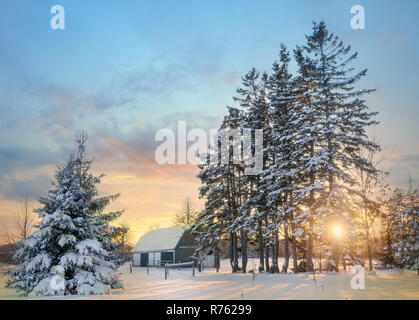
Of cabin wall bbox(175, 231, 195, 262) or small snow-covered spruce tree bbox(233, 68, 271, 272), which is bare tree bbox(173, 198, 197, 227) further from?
small snow-covered spruce tree bbox(233, 68, 271, 272)

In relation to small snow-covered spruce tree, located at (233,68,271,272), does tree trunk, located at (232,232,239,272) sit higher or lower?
lower

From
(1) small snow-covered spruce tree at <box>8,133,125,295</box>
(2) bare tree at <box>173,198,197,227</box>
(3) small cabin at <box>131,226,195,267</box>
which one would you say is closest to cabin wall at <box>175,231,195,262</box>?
(3) small cabin at <box>131,226,195,267</box>

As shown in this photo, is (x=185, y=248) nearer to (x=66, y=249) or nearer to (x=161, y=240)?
(x=161, y=240)

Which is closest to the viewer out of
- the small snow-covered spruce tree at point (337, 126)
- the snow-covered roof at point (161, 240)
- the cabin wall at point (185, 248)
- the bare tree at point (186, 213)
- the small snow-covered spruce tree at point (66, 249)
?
the small snow-covered spruce tree at point (66, 249)

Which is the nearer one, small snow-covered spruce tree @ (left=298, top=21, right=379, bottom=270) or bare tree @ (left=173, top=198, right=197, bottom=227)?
small snow-covered spruce tree @ (left=298, top=21, right=379, bottom=270)

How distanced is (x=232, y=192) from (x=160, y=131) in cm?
1357

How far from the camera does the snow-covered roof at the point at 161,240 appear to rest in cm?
4769

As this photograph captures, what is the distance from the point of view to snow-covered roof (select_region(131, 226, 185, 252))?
4769 cm

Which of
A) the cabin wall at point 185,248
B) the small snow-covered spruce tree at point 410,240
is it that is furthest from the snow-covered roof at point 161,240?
the small snow-covered spruce tree at point 410,240

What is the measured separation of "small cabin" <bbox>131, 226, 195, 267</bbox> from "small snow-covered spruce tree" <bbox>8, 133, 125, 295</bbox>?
2976 centimetres

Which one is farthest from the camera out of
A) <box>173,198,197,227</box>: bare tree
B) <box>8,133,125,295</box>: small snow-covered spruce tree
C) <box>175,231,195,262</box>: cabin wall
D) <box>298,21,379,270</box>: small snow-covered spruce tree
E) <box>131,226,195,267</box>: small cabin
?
<box>173,198,197,227</box>: bare tree

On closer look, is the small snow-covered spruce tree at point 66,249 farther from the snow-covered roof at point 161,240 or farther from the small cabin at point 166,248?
the snow-covered roof at point 161,240

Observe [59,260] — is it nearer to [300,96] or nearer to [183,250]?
[300,96]

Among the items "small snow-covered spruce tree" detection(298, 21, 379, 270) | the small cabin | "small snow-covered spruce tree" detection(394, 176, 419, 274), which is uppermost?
"small snow-covered spruce tree" detection(298, 21, 379, 270)
